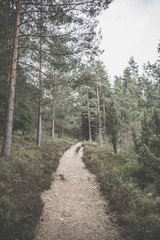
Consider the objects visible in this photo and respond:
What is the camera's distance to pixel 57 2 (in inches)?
255

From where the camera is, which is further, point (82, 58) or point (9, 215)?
point (82, 58)

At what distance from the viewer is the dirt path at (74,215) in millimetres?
3416

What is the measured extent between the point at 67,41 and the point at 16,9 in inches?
120

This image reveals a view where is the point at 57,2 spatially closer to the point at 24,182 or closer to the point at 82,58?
the point at 82,58

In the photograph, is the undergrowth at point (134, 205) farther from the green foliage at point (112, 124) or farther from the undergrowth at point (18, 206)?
the green foliage at point (112, 124)

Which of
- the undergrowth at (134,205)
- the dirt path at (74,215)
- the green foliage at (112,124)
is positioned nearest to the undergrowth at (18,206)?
the dirt path at (74,215)

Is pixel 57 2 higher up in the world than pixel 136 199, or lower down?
higher up

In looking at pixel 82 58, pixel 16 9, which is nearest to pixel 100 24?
pixel 82 58

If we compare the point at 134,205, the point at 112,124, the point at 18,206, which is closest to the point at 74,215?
the point at 18,206

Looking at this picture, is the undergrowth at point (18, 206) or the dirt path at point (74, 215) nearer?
the undergrowth at point (18, 206)

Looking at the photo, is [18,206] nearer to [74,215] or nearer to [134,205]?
[74,215]

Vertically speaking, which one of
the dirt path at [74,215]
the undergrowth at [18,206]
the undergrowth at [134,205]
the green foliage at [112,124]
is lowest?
the dirt path at [74,215]

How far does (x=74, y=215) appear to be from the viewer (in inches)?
170

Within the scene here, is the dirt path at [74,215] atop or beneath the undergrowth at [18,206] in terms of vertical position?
beneath
